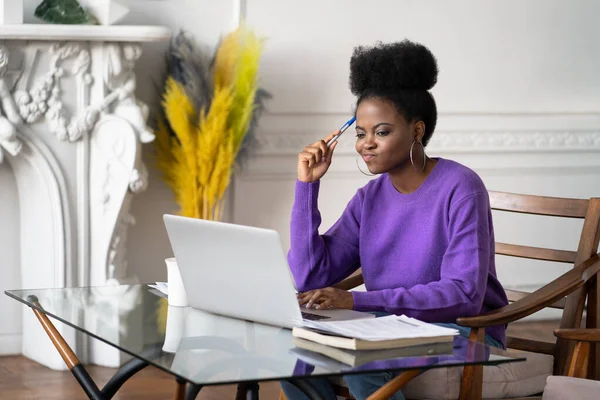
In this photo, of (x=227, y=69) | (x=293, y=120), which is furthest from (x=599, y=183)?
(x=227, y=69)

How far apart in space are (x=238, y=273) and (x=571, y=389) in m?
0.73

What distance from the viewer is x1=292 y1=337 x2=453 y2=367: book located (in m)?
1.69

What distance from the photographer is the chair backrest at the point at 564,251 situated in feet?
8.47

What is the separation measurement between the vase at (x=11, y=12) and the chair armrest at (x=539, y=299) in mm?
2211

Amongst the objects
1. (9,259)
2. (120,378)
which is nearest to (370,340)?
(120,378)

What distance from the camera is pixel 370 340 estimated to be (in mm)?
1723

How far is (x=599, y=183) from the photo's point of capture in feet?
Result: 16.8

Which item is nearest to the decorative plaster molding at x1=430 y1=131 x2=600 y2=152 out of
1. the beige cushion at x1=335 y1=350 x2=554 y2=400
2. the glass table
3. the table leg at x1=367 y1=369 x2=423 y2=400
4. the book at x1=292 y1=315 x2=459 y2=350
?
the beige cushion at x1=335 y1=350 x2=554 y2=400

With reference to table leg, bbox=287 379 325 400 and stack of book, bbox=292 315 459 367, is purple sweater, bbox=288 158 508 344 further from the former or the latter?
stack of book, bbox=292 315 459 367

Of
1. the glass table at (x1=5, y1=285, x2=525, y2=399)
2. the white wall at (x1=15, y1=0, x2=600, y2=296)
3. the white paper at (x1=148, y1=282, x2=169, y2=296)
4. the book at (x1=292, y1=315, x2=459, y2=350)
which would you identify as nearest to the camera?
the glass table at (x1=5, y1=285, x2=525, y2=399)

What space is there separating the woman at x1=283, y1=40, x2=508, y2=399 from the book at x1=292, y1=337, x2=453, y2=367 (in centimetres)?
46

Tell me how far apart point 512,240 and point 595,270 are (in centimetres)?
242

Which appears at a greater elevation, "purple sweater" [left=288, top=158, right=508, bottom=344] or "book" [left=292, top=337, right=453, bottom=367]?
"purple sweater" [left=288, top=158, right=508, bottom=344]

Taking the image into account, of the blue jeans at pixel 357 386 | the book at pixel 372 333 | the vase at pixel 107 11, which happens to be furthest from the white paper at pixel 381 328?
the vase at pixel 107 11
